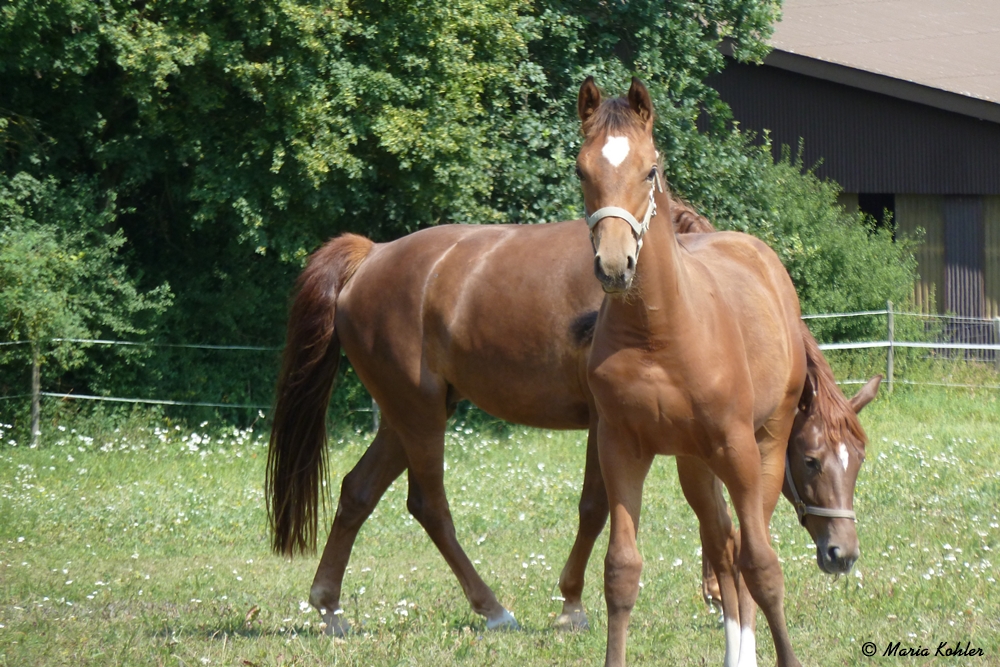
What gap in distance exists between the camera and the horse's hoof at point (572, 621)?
16.0 ft

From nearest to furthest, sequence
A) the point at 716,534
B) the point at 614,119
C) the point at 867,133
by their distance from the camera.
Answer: the point at 614,119 → the point at 716,534 → the point at 867,133

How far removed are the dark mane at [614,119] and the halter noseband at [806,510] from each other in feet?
6.20

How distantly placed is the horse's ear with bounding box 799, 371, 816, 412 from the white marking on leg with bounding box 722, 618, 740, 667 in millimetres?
1044

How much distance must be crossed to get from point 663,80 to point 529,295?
8302mm

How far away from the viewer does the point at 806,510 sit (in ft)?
14.7

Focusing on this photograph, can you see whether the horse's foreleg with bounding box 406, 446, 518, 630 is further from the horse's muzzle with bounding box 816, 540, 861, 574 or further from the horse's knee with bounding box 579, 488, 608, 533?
the horse's muzzle with bounding box 816, 540, 861, 574

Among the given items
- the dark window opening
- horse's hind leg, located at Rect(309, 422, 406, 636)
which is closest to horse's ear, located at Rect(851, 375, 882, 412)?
horse's hind leg, located at Rect(309, 422, 406, 636)

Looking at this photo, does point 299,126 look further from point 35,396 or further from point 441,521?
point 441,521

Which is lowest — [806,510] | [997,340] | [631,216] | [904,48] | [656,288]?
[997,340]

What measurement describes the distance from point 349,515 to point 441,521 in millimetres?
483

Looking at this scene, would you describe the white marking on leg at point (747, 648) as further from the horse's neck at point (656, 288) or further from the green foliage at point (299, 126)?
the green foliage at point (299, 126)

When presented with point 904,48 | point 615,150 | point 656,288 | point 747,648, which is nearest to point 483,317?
point 656,288

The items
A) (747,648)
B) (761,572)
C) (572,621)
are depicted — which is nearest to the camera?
(761,572)

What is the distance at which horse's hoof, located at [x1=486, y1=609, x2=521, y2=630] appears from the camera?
4969 mm
